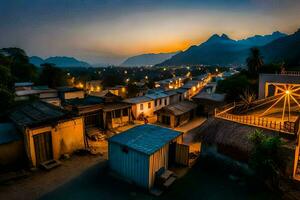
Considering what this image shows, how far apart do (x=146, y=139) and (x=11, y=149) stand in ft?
35.9

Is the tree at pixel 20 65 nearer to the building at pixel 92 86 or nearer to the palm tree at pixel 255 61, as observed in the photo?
the building at pixel 92 86

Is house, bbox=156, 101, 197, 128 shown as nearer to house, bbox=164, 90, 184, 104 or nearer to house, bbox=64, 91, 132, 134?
house, bbox=64, 91, 132, 134

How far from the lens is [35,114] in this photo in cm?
1716

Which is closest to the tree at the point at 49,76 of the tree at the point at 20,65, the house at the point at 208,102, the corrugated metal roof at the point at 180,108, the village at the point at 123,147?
the tree at the point at 20,65

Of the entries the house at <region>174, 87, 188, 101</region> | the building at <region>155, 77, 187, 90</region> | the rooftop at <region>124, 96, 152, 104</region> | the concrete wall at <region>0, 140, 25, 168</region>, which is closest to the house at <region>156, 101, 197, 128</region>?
the rooftop at <region>124, 96, 152, 104</region>

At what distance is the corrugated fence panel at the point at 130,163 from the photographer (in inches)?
497

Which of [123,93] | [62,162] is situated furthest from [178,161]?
[123,93]

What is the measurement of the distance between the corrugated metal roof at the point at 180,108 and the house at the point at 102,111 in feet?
20.1

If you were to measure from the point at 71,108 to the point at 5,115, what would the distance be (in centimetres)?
658

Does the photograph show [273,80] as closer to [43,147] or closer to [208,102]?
[208,102]

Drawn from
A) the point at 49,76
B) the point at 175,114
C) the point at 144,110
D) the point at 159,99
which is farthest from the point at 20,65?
the point at 175,114

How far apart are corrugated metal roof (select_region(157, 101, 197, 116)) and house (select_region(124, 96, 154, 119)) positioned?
432 centimetres

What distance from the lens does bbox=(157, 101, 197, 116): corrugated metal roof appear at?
1124 inches

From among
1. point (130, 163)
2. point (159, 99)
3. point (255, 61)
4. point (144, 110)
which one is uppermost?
point (255, 61)
